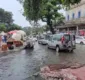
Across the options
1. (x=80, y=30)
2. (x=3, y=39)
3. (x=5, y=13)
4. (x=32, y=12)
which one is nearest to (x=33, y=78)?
(x=32, y=12)

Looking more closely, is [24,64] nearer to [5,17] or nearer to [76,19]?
[76,19]

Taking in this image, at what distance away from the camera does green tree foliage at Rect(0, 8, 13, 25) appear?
94.2 m

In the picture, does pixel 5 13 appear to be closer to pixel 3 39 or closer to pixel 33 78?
pixel 3 39

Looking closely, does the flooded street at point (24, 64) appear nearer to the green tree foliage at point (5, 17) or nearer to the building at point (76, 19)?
the building at point (76, 19)

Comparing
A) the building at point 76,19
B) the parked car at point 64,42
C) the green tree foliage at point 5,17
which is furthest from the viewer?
the green tree foliage at point 5,17

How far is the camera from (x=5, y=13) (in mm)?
94688

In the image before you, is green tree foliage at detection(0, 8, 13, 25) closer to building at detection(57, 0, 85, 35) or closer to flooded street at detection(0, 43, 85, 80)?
building at detection(57, 0, 85, 35)

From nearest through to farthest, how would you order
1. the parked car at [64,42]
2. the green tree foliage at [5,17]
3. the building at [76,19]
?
the parked car at [64,42] → the building at [76,19] → the green tree foliage at [5,17]

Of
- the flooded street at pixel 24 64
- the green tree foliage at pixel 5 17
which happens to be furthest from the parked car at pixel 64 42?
the green tree foliage at pixel 5 17

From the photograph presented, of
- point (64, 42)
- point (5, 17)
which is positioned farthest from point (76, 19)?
point (5, 17)

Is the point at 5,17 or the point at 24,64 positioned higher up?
the point at 5,17

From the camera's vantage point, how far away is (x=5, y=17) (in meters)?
95.4

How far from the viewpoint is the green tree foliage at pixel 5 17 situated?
94.2 metres


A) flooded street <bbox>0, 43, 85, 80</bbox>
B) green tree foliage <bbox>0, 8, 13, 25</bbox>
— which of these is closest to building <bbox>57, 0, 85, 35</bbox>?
flooded street <bbox>0, 43, 85, 80</bbox>
